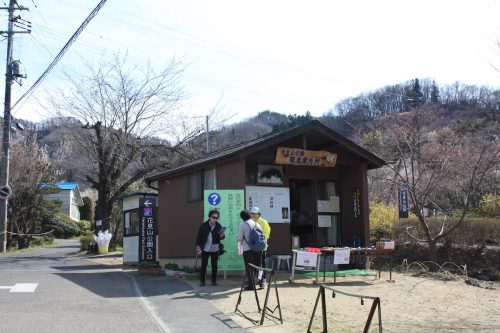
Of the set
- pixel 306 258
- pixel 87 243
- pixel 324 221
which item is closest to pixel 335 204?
pixel 324 221

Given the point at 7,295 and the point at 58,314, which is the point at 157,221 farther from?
the point at 58,314

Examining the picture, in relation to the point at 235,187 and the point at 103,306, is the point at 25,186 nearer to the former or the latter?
the point at 235,187

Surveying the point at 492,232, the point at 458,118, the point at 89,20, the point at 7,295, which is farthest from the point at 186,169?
the point at 458,118

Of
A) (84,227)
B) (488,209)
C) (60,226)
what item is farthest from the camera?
(84,227)

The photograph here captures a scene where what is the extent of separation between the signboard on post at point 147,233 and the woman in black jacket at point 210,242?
462 cm

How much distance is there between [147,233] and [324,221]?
5.35m

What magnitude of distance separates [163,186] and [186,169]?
7.09 ft

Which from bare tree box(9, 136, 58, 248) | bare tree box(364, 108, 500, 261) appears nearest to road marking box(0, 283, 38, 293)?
bare tree box(364, 108, 500, 261)

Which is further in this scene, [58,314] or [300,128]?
[300,128]

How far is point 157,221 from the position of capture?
57.6 ft

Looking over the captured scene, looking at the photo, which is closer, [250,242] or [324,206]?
[250,242]

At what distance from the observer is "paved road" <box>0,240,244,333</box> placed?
7.63 metres

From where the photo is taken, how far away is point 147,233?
15.9 m

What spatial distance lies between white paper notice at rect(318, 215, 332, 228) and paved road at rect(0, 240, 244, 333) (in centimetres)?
500
